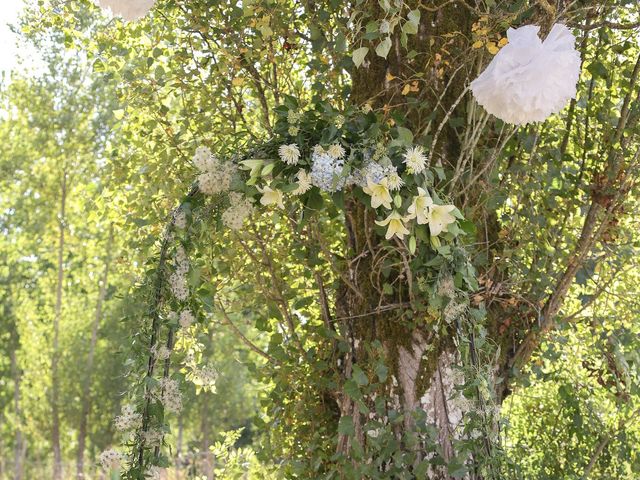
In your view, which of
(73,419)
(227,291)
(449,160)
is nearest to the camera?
(449,160)

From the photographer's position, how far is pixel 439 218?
6.57 ft

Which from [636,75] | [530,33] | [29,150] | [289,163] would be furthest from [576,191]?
[29,150]

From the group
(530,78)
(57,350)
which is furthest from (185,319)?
(57,350)

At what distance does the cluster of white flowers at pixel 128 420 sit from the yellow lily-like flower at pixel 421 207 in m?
0.82

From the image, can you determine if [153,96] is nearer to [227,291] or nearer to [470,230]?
[227,291]

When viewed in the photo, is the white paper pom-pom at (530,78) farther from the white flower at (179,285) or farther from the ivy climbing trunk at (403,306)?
the white flower at (179,285)

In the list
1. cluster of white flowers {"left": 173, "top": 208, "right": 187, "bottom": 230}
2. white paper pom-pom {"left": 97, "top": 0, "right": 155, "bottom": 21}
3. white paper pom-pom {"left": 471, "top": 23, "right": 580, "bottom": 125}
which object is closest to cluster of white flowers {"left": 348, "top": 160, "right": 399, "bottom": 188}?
white paper pom-pom {"left": 471, "top": 23, "right": 580, "bottom": 125}

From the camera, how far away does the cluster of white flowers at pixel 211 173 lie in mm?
2094

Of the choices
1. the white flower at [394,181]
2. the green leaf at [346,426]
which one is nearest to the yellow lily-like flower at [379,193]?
the white flower at [394,181]

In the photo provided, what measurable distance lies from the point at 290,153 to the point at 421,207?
13.4 inches

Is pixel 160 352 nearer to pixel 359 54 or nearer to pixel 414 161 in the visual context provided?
pixel 414 161

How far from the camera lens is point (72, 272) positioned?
34.2ft

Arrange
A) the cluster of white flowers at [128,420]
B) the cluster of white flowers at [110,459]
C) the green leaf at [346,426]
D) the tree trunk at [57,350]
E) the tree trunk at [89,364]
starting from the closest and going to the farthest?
the cluster of white flowers at [110,459] → the cluster of white flowers at [128,420] → the green leaf at [346,426] → the tree trunk at [57,350] → the tree trunk at [89,364]

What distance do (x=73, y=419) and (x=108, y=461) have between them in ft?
29.1
